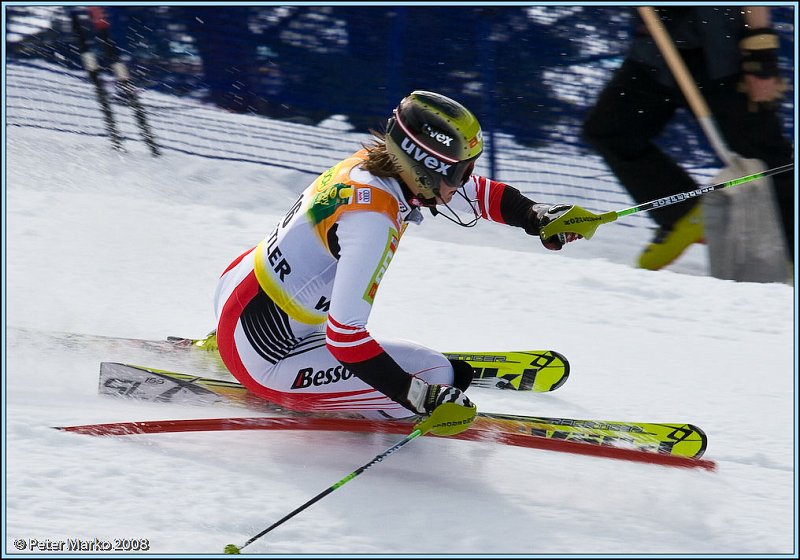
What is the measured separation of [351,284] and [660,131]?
12.6ft

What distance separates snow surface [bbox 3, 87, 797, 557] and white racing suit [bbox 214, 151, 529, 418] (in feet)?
0.85

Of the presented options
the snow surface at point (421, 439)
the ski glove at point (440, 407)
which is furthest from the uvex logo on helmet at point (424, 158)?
the snow surface at point (421, 439)

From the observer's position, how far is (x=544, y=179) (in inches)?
280

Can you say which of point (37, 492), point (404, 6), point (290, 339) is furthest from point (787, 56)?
point (37, 492)

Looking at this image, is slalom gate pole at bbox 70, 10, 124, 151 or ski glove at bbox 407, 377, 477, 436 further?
slalom gate pole at bbox 70, 10, 124, 151

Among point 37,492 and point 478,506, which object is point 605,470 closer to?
point 478,506

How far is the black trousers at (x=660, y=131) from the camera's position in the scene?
5758 mm

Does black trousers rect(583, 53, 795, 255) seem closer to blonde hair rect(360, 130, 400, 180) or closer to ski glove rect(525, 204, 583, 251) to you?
ski glove rect(525, 204, 583, 251)

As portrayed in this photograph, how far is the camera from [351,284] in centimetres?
295

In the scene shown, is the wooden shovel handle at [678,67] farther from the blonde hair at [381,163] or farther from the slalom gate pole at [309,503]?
the slalom gate pole at [309,503]

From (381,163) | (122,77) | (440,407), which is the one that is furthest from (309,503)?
(122,77)

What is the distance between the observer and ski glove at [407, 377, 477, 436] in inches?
122

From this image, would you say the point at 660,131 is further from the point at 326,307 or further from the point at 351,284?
the point at 351,284

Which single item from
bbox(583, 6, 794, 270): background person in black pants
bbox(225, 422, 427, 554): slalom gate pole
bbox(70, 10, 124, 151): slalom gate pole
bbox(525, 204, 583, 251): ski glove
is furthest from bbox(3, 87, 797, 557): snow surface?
bbox(70, 10, 124, 151): slalom gate pole
